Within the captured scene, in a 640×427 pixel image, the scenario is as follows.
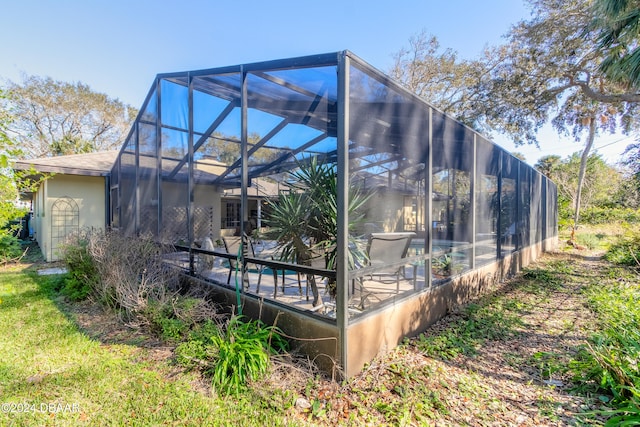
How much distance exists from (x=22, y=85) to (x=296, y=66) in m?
25.1

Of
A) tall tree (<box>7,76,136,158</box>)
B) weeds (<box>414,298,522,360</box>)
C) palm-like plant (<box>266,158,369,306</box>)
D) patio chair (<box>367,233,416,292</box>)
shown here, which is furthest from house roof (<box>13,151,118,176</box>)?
tall tree (<box>7,76,136,158</box>)

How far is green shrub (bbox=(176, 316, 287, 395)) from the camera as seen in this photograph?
2.71 metres

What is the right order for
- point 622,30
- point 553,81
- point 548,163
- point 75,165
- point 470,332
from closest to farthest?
point 470,332 < point 622,30 < point 75,165 < point 553,81 < point 548,163

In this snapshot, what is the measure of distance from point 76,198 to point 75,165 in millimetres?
1029

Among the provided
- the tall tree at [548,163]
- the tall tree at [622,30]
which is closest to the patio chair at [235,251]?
the tall tree at [622,30]

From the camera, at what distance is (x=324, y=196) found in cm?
344

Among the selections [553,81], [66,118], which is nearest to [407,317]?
[553,81]

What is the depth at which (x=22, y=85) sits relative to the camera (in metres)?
18.7

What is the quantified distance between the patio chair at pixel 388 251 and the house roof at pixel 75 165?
8.87 metres

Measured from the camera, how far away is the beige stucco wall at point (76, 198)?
28.7 ft

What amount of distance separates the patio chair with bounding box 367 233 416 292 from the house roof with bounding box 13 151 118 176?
8.87 m

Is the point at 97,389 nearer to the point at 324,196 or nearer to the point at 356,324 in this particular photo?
the point at 356,324

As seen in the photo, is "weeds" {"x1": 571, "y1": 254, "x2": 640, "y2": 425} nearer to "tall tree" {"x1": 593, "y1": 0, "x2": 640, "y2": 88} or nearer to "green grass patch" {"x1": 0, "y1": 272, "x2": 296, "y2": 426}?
"green grass patch" {"x1": 0, "y1": 272, "x2": 296, "y2": 426}

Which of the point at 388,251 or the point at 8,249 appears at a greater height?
the point at 388,251
